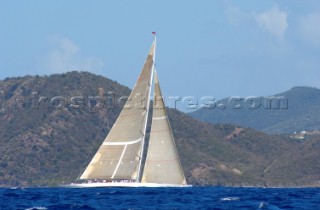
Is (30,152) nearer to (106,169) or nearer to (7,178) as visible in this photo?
(7,178)

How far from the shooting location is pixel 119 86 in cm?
18700

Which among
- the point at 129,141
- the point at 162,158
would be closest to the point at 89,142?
the point at 129,141

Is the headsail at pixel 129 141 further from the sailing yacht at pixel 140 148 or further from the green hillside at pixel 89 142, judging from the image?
the green hillside at pixel 89 142

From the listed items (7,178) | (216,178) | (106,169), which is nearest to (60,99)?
(7,178)

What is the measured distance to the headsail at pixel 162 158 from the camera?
255 feet

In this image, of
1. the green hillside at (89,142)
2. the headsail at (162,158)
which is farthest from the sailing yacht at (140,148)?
the green hillside at (89,142)

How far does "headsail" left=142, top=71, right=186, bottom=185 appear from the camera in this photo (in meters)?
77.9

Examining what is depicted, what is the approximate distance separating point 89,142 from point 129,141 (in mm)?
85320

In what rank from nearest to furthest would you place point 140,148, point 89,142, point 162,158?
point 162,158 < point 140,148 < point 89,142

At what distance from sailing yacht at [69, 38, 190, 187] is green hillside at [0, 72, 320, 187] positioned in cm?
6943

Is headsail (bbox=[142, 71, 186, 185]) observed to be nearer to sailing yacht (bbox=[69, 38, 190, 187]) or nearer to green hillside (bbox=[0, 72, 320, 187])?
sailing yacht (bbox=[69, 38, 190, 187])

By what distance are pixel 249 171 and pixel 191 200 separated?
98.6 meters

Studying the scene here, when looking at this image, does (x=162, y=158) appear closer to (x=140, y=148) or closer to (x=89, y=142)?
(x=140, y=148)

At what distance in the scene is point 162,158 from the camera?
256ft
